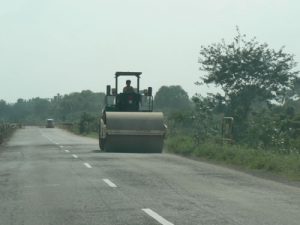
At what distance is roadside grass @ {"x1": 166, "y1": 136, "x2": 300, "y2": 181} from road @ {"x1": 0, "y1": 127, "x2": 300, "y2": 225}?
1.33m

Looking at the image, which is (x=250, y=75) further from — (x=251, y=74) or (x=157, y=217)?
(x=157, y=217)

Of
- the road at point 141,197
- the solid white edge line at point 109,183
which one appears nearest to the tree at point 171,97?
the road at point 141,197

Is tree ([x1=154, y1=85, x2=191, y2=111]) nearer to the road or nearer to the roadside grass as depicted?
the roadside grass

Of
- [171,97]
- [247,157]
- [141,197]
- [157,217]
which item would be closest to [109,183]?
[141,197]

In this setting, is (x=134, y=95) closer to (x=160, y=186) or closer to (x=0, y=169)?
(x=0, y=169)

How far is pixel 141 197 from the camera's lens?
12.5 metres

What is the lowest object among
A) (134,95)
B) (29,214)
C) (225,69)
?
(29,214)

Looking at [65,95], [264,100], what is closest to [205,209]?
[264,100]

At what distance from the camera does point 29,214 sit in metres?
10.4

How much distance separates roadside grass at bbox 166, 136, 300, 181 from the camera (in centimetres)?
1894

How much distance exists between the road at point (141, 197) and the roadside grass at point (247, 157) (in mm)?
1326

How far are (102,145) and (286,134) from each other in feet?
29.0

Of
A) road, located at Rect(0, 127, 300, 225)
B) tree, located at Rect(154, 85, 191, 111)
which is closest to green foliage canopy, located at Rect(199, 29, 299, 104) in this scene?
road, located at Rect(0, 127, 300, 225)

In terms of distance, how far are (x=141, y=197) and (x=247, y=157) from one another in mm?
10252
